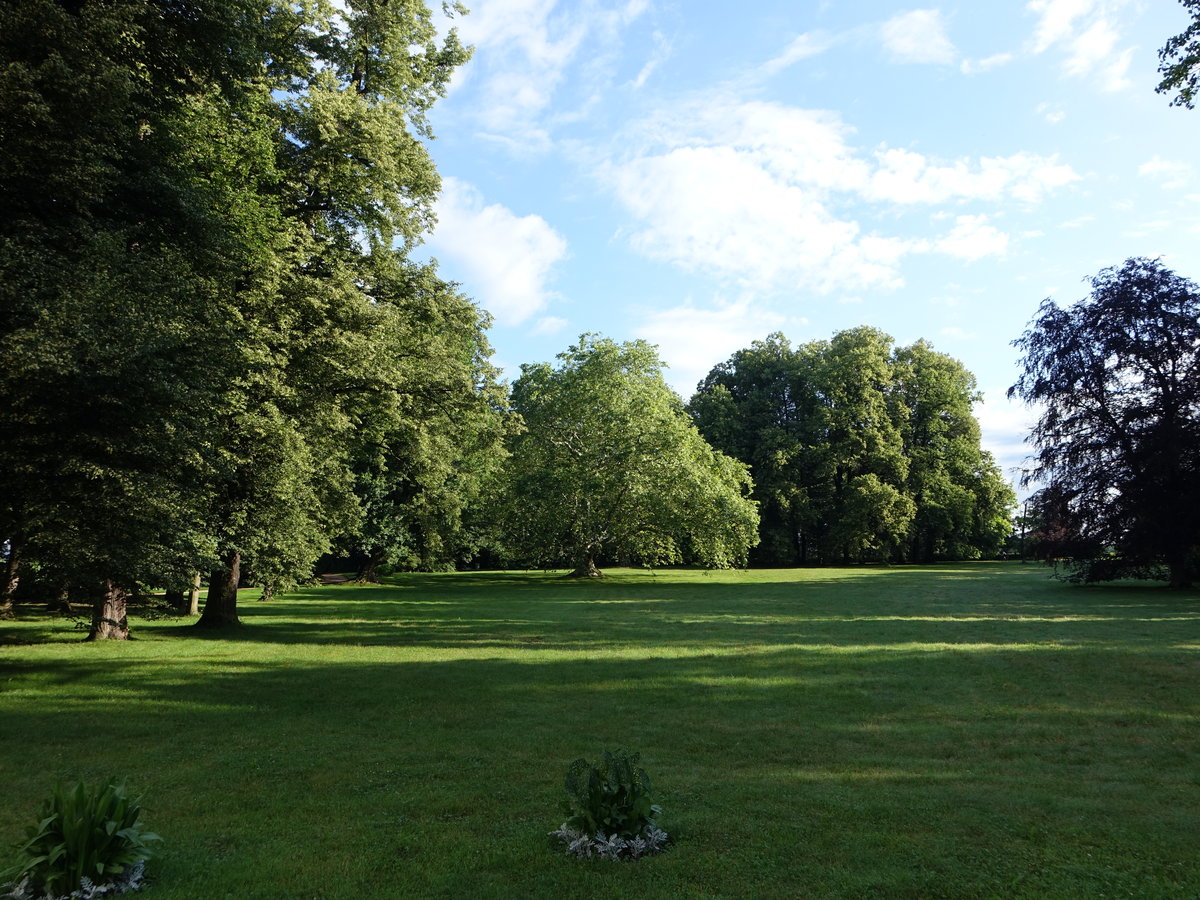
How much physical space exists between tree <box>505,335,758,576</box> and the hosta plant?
3136cm

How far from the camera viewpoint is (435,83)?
23.6m

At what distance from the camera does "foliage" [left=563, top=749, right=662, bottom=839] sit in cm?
579

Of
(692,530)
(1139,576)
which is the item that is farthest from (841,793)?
(1139,576)

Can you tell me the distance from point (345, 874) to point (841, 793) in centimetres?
465

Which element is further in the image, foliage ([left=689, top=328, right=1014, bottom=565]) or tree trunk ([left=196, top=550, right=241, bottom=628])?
foliage ([left=689, top=328, right=1014, bottom=565])

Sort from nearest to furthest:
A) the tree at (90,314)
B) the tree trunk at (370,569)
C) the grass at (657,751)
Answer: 1. the grass at (657,751)
2. the tree at (90,314)
3. the tree trunk at (370,569)

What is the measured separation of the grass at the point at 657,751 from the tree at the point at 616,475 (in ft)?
56.9

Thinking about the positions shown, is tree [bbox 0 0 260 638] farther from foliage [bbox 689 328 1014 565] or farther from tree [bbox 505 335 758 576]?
foliage [bbox 689 328 1014 565]

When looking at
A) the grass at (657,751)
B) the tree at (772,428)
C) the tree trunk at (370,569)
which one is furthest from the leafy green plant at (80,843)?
the tree at (772,428)

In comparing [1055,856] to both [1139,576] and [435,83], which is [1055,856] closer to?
[435,83]

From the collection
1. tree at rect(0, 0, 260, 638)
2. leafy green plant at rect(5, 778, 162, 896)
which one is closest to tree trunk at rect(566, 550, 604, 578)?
tree at rect(0, 0, 260, 638)

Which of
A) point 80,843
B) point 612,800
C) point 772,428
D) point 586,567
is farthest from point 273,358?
point 772,428

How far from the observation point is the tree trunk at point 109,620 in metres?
18.8

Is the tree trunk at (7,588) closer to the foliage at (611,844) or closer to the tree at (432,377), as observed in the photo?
the tree at (432,377)
